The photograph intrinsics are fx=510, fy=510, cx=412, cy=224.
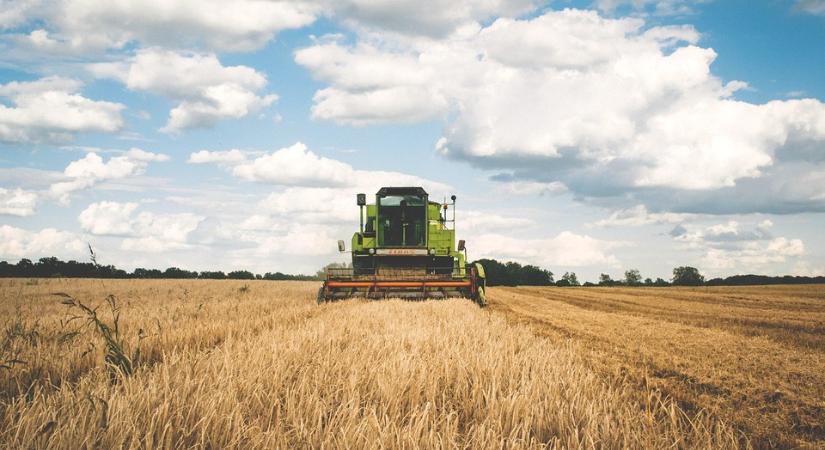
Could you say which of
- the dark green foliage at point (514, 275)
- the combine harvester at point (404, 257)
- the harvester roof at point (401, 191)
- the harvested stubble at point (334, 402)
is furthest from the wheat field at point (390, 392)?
the dark green foliage at point (514, 275)

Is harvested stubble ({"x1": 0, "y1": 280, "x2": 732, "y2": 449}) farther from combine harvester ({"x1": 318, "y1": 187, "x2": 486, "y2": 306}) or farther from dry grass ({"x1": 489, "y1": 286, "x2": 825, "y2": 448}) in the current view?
combine harvester ({"x1": 318, "y1": 187, "x2": 486, "y2": 306})

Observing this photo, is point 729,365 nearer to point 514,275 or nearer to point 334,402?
point 334,402

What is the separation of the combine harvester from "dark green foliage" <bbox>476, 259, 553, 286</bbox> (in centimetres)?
4811

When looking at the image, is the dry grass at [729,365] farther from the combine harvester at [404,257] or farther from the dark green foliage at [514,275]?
the dark green foliage at [514,275]

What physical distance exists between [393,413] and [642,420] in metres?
1.51

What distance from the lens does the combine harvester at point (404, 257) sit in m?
14.4

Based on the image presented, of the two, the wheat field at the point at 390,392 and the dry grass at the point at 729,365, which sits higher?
the wheat field at the point at 390,392

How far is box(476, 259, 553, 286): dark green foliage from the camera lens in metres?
66.9

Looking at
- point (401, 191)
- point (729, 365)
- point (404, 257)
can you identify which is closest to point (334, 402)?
point (729, 365)

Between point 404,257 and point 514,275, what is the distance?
58796 millimetres

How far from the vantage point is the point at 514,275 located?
7281cm

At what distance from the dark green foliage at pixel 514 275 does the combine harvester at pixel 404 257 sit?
158 ft

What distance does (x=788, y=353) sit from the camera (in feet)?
23.6

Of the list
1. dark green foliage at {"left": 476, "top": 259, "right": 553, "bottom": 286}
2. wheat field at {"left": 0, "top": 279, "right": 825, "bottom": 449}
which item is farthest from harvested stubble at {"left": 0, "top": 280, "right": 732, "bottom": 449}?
dark green foliage at {"left": 476, "top": 259, "right": 553, "bottom": 286}
